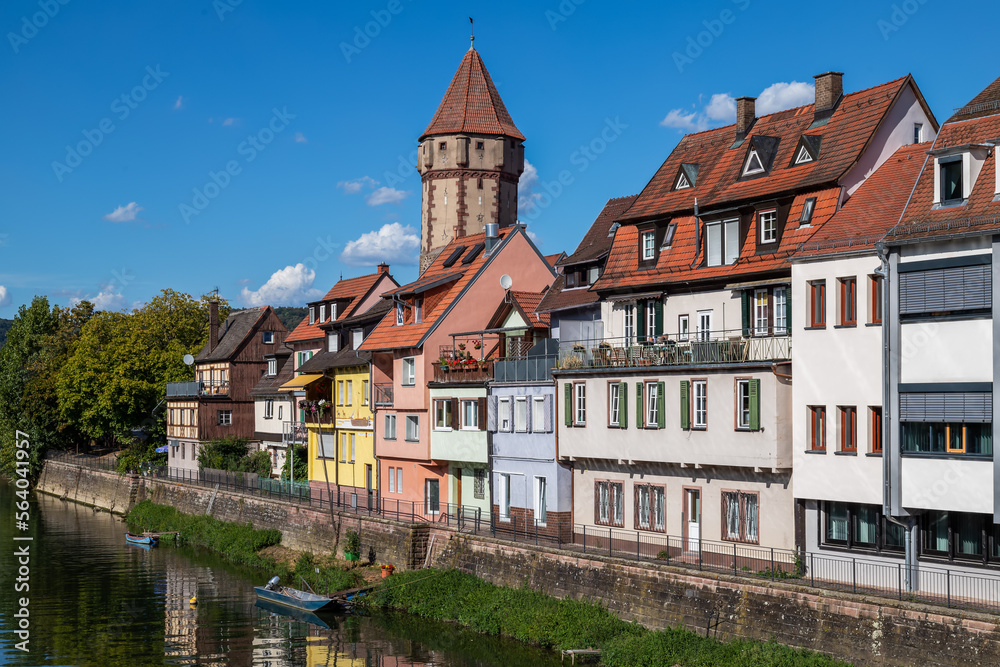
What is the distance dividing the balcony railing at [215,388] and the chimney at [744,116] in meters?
53.7

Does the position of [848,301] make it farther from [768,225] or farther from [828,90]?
[828,90]

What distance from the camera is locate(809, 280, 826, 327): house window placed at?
109 ft

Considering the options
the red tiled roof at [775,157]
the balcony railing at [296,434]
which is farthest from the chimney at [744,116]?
the balcony railing at [296,434]

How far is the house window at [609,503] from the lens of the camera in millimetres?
41375

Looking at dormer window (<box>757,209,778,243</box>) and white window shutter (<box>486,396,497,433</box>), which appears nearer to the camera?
dormer window (<box>757,209,778,243</box>)

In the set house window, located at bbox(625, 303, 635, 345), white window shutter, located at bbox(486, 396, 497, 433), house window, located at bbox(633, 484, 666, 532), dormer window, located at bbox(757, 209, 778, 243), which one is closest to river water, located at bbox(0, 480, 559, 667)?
house window, located at bbox(633, 484, 666, 532)

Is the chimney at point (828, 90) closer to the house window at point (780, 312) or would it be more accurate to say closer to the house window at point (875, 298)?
the house window at point (780, 312)

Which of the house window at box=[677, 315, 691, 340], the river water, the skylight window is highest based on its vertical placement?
the skylight window

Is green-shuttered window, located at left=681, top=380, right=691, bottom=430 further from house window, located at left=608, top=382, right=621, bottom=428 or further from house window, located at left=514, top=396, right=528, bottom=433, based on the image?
house window, located at left=514, top=396, right=528, bottom=433

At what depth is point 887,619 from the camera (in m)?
28.0

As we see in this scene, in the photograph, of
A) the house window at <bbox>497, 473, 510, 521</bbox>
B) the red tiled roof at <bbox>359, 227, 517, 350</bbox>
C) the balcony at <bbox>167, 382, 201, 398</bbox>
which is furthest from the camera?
the balcony at <bbox>167, 382, 201, 398</bbox>

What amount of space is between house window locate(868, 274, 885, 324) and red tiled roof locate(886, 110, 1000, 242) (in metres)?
1.40

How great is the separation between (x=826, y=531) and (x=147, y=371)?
72585 millimetres

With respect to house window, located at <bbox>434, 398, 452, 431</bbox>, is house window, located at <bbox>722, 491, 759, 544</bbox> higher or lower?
lower
